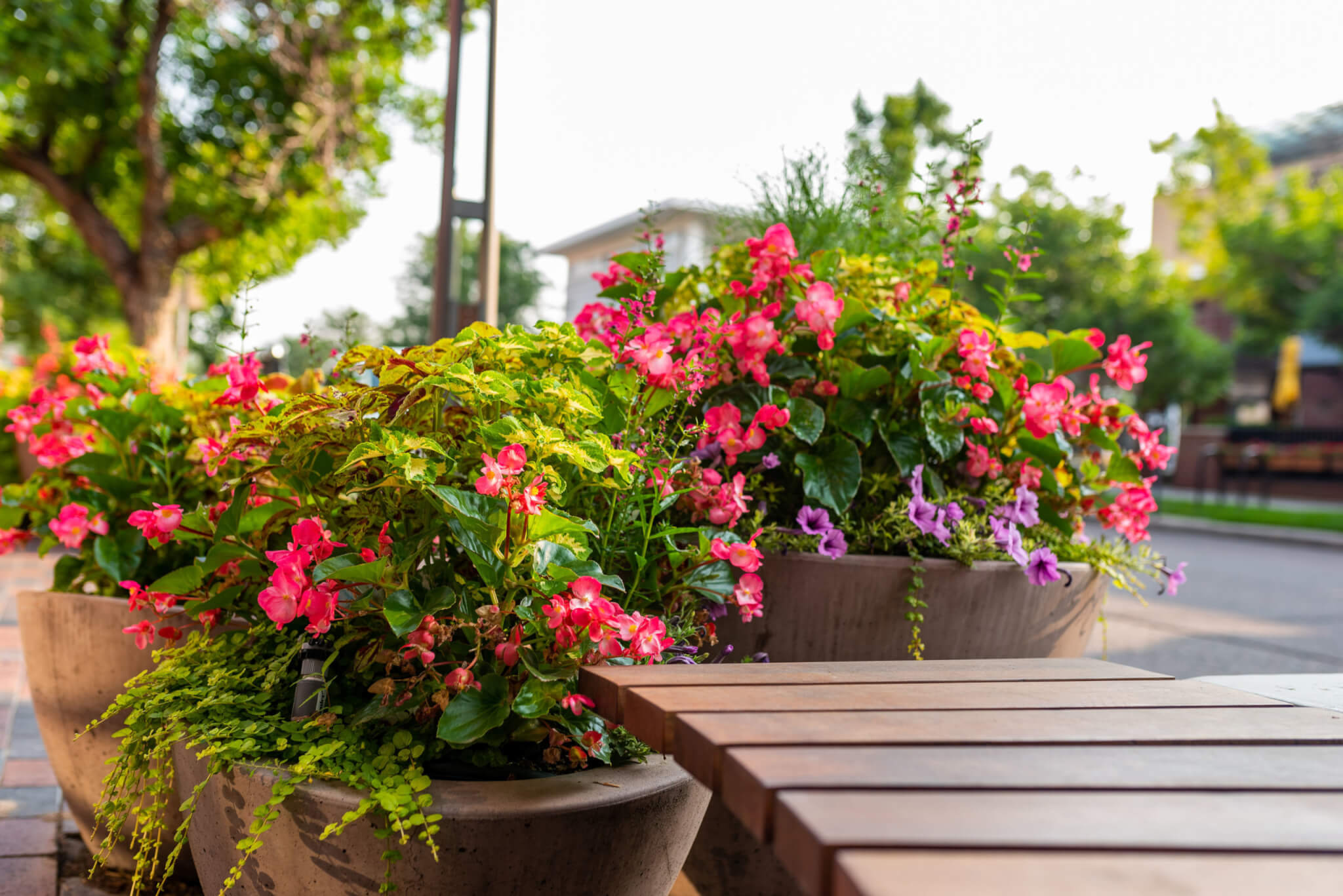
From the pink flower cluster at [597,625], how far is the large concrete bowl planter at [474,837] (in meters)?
0.16

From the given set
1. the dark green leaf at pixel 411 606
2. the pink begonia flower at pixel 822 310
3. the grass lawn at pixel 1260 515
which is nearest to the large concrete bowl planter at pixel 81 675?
the dark green leaf at pixel 411 606

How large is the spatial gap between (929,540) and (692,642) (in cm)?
56

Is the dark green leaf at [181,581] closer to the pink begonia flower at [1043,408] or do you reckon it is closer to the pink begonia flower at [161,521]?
the pink begonia flower at [161,521]

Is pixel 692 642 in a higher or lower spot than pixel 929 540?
lower

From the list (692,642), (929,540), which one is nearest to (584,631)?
(692,642)

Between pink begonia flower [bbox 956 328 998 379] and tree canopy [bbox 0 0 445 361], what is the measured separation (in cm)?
1131

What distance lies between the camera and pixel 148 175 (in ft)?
38.7

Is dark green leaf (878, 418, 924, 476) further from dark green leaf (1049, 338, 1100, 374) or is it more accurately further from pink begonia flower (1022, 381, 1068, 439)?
dark green leaf (1049, 338, 1100, 374)

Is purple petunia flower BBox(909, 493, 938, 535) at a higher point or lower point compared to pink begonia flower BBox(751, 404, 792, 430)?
lower

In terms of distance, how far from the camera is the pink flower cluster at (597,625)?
4.17 ft

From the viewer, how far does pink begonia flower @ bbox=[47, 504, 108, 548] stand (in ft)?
6.33

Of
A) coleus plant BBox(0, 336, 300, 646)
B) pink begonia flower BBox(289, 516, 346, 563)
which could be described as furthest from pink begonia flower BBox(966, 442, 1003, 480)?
coleus plant BBox(0, 336, 300, 646)

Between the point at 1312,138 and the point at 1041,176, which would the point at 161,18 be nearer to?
the point at 1041,176

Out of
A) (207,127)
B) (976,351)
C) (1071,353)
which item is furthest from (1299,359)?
(976,351)
